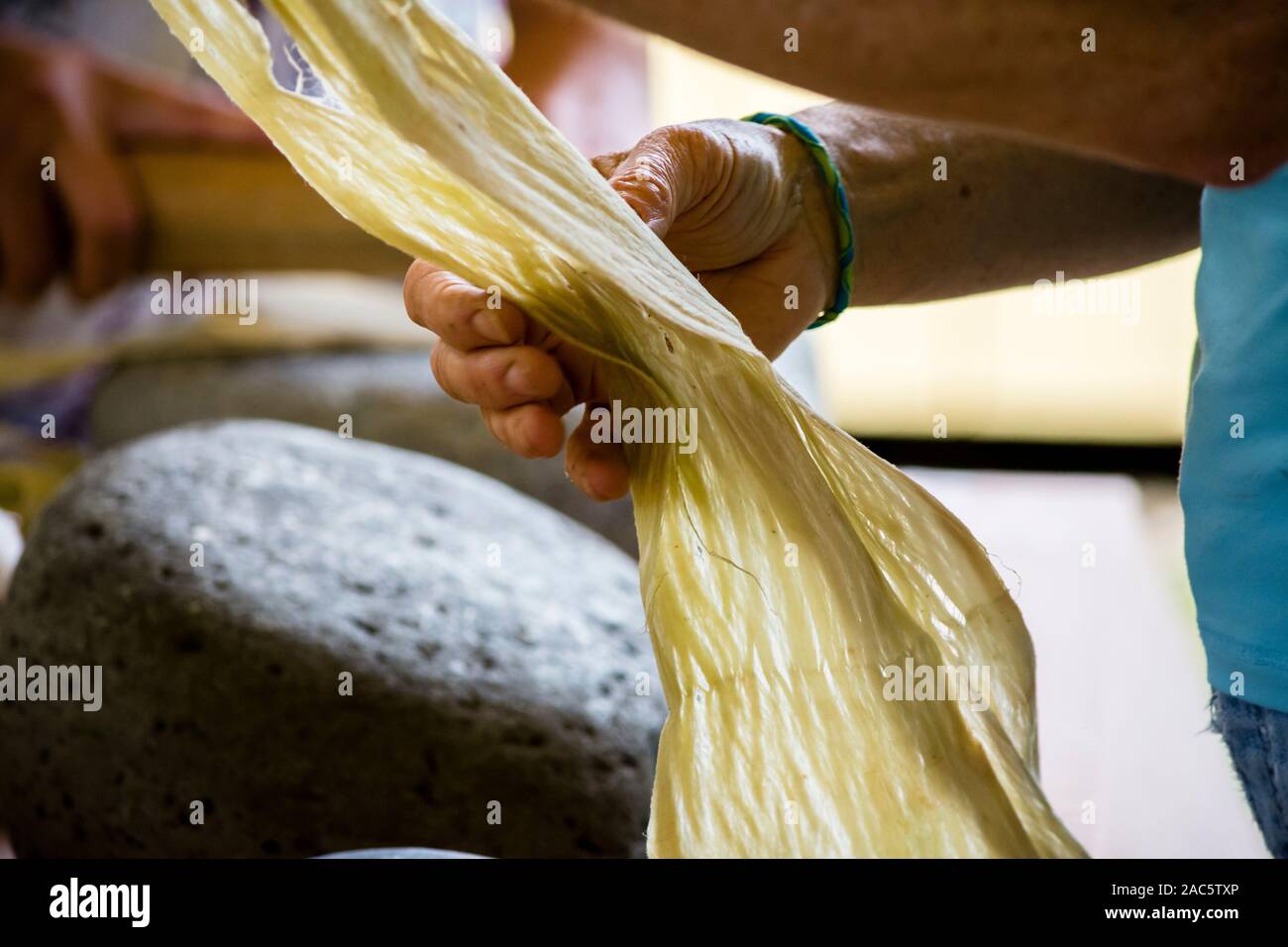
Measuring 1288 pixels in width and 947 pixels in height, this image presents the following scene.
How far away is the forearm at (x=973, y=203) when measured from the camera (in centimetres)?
63

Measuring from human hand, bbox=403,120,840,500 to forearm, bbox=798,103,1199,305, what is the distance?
0.13 feet

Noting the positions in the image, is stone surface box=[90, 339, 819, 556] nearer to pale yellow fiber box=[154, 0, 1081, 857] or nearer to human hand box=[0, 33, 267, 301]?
human hand box=[0, 33, 267, 301]

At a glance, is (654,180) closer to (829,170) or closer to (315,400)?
(829,170)

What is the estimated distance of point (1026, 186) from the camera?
0.63 meters

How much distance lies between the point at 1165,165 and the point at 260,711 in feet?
2.34

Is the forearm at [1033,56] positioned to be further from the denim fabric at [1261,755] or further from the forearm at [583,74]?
the forearm at [583,74]

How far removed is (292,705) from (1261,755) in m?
0.61

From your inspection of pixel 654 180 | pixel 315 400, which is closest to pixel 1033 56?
pixel 654 180

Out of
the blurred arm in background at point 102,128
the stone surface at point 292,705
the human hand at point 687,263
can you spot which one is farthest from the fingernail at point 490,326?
the blurred arm in background at point 102,128

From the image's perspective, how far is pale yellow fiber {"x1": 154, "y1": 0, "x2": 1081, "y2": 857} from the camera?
1.32ft

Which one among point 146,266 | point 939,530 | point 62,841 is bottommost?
point 62,841

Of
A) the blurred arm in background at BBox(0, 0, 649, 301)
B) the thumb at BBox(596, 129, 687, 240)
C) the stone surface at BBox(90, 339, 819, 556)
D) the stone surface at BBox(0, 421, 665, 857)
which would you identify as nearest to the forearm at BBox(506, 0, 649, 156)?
the blurred arm in background at BBox(0, 0, 649, 301)

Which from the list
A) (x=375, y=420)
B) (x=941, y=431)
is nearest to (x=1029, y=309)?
(x=375, y=420)
